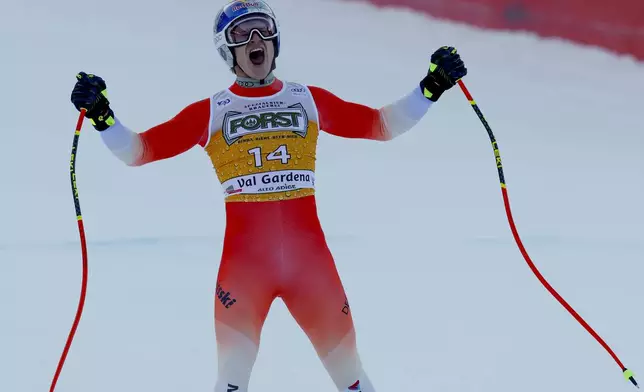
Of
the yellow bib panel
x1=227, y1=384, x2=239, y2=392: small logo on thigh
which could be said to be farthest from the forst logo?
x1=227, y1=384, x2=239, y2=392: small logo on thigh

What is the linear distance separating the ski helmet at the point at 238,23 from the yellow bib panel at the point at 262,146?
0.58 feet

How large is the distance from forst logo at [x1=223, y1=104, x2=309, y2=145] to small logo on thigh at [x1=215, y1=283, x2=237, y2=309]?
1.72ft

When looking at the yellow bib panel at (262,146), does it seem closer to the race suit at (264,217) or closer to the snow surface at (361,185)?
the race suit at (264,217)

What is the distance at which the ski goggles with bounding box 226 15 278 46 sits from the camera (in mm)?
3180

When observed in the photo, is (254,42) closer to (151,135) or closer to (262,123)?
(262,123)

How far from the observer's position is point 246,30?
318 centimetres

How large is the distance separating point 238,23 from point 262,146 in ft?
1.49

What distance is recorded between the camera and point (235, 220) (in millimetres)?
3137

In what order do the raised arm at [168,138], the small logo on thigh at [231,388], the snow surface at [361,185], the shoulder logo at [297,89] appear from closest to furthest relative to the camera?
the small logo on thigh at [231,388], the raised arm at [168,138], the shoulder logo at [297,89], the snow surface at [361,185]

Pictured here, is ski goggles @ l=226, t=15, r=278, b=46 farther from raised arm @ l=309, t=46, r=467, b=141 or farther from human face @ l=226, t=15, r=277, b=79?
raised arm @ l=309, t=46, r=467, b=141

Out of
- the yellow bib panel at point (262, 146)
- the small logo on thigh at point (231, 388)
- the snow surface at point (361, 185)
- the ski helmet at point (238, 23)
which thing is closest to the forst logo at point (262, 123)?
the yellow bib panel at point (262, 146)

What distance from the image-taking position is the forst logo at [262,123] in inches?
124

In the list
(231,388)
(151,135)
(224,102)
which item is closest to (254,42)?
(224,102)

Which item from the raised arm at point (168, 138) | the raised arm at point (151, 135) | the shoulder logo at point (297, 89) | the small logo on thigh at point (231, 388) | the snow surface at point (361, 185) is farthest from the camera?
the snow surface at point (361, 185)
